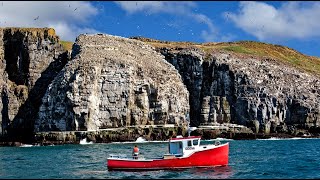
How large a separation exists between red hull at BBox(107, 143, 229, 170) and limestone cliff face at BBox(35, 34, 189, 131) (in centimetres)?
5613

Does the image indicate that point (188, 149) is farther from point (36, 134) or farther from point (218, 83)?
point (218, 83)

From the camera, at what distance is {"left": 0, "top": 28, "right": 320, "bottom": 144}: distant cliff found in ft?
344

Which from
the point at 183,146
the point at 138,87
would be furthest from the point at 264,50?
the point at 183,146

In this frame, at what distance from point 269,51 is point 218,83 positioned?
130 feet

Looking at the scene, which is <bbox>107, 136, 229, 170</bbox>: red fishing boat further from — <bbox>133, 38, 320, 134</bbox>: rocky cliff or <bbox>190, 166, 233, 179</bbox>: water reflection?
<bbox>133, 38, 320, 134</bbox>: rocky cliff

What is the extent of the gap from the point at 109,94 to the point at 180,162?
61216mm

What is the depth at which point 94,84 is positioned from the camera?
10494 centimetres

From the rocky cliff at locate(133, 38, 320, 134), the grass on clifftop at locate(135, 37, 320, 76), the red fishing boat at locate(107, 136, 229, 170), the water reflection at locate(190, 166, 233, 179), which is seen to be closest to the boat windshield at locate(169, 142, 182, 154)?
the red fishing boat at locate(107, 136, 229, 170)

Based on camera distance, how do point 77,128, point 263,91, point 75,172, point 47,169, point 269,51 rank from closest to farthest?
point 75,172, point 47,169, point 77,128, point 263,91, point 269,51

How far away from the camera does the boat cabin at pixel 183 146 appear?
155 feet

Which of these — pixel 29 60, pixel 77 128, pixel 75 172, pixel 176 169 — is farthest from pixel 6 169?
pixel 29 60

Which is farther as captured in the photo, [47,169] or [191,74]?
[191,74]

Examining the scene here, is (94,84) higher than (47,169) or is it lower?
higher

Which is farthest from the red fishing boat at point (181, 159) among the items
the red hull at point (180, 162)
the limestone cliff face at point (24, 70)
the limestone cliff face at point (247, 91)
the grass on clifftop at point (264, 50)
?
the grass on clifftop at point (264, 50)
